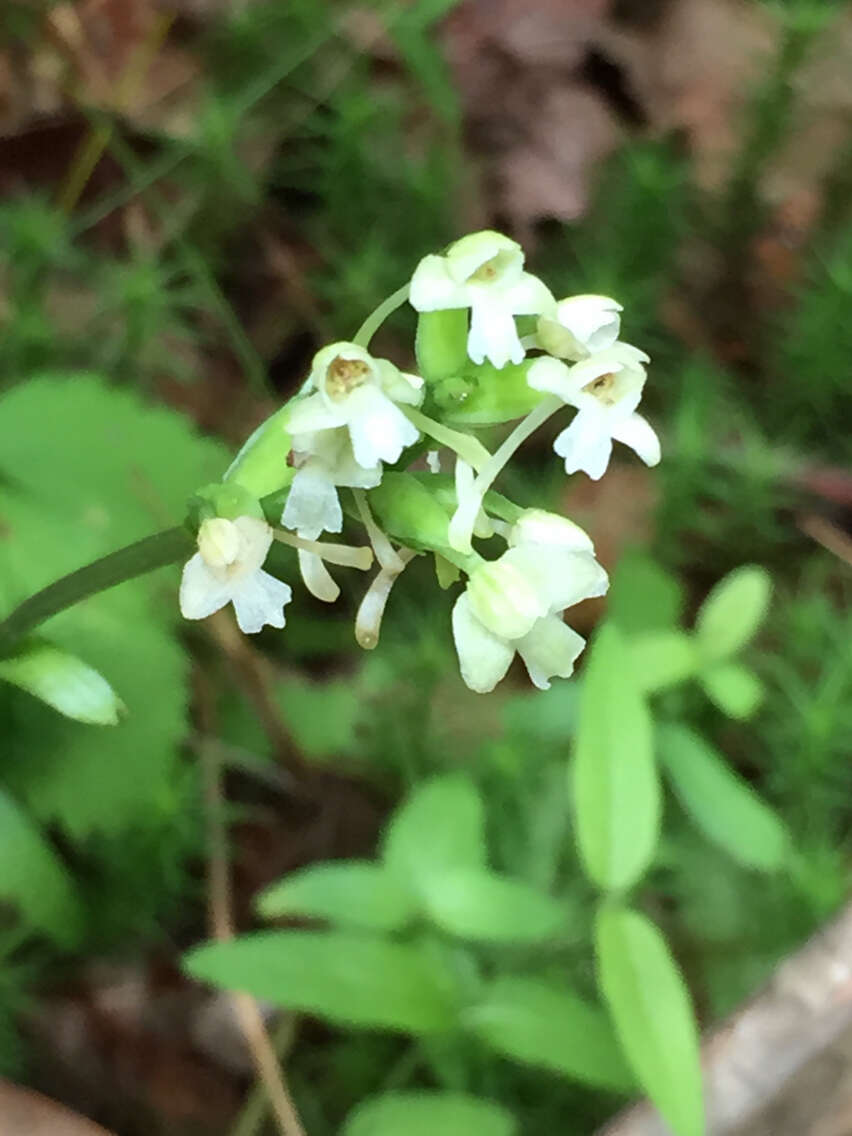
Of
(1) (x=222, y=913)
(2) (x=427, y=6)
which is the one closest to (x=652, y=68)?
(2) (x=427, y=6)

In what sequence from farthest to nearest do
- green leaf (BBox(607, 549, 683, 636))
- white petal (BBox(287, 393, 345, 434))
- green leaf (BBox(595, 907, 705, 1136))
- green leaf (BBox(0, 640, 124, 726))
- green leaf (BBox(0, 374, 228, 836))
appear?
green leaf (BBox(607, 549, 683, 636)) → green leaf (BBox(0, 374, 228, 836)) → green leaf (BBox(595, 907, 705, 1136)) → green leaf (BBox(0, 640, 124, 726)) → white petal (BBox(287, 393, 345, 434))

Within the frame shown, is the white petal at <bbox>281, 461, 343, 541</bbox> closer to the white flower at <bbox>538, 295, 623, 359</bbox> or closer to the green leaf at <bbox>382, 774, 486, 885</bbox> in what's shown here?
the white flower at <bbox>538, 295, 623, 359</bbox>

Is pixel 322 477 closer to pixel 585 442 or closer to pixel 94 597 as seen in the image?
pixel 585 442

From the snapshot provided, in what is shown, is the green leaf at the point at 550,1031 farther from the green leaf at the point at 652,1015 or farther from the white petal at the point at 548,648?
the white petal at the point at 548,648

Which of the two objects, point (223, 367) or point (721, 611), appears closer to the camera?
point (721, 611)

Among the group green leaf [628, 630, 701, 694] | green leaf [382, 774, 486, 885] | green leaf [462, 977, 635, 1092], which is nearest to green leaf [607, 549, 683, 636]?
green leaf [628, 630, 701, 694]

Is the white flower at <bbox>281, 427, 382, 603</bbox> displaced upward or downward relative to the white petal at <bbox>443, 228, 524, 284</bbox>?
downward

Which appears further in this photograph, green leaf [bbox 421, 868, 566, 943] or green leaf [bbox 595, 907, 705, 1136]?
green leaf [bbox 421, 868, 566, 943]

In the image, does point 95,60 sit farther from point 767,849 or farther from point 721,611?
point 767,849
